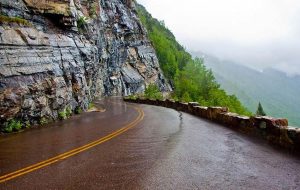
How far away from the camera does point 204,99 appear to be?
80375 millimetres

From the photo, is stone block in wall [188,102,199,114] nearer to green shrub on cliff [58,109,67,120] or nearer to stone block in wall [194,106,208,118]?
stone block in wall [194,106,208,118]

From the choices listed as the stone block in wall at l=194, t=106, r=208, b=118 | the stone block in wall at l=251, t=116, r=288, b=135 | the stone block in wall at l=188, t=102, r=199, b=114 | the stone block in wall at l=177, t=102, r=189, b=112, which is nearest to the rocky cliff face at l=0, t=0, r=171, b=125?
the stone block in wall at l=177, t=102, r=189, b=112

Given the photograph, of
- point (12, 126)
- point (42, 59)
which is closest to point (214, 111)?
point (12, 126)

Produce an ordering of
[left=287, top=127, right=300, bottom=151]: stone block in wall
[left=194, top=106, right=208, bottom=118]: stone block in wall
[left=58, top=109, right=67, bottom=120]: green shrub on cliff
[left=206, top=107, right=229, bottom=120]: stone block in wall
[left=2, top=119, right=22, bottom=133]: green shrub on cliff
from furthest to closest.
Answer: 1. [left=194, top=106, right=208, bottom=118]: stone block in wall
2. [left=58, top=109, right=67, bottom=120]: green shrub on cliff
3. [left=206, top=107, right=229, bottom=120]: stone block in wall
4. [left=2, top=119, right=22, bottom=133]: green shrub on cliff
5. [left=287, top=127, right=300, bottom=151]: stone block in wall

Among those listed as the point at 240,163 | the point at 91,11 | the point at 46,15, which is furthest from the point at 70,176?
the point at 91,11

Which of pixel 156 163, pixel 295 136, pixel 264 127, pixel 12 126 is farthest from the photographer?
pixel 12 126

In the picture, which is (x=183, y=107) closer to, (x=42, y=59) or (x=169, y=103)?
(x=169, y=103)

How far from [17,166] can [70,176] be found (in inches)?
81.8

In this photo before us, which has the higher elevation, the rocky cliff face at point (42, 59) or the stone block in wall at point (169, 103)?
the rocky cliff face at point (42, 59)

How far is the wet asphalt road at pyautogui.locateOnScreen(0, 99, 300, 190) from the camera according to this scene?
23.9 ft

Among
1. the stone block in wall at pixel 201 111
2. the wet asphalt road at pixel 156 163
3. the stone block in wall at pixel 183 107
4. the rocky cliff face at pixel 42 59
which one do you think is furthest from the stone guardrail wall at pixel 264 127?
the rocky cliff face at pixel 42 59

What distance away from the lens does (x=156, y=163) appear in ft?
29.8

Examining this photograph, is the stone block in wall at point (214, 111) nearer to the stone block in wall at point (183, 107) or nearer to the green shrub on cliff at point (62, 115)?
the stone block in wall at point (183, 107)

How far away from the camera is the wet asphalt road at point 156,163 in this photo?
7287mm
